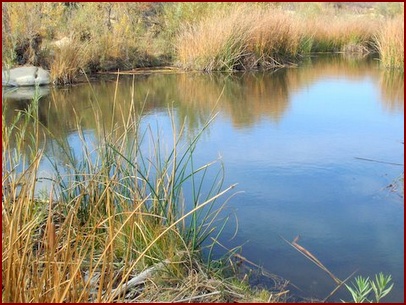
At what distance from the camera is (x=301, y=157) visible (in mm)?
3549

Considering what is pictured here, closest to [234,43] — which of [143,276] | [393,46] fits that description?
[393,46]

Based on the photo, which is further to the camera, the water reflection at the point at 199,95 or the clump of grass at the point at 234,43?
the clump of grass at the point at 234,43

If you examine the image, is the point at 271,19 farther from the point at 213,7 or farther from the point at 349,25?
the point at 349,25

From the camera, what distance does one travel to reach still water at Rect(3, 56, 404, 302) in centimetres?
220

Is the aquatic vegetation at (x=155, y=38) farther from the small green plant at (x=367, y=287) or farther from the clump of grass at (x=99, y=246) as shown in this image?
the small green plant at (x=367, y=287)

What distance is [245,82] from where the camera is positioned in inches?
292

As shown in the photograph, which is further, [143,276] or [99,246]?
[99,246]

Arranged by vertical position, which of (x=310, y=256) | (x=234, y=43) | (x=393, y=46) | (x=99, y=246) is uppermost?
(x=234, y=43)

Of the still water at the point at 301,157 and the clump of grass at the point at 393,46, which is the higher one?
the clump of grass at the point at 393,46

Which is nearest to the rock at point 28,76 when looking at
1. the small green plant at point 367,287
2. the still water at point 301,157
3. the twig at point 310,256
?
the still water at point 301,157

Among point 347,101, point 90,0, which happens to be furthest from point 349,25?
point 347,101

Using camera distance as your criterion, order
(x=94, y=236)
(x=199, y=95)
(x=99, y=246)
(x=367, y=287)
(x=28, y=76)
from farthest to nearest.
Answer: (x=28, y=76) → (x=199, y=95) → (x=99, y=246) → (x=367, y=287) → (x=94, y=236)

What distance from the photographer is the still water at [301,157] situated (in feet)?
7.20

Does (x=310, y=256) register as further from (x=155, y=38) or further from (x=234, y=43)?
(x=155, y=38)
